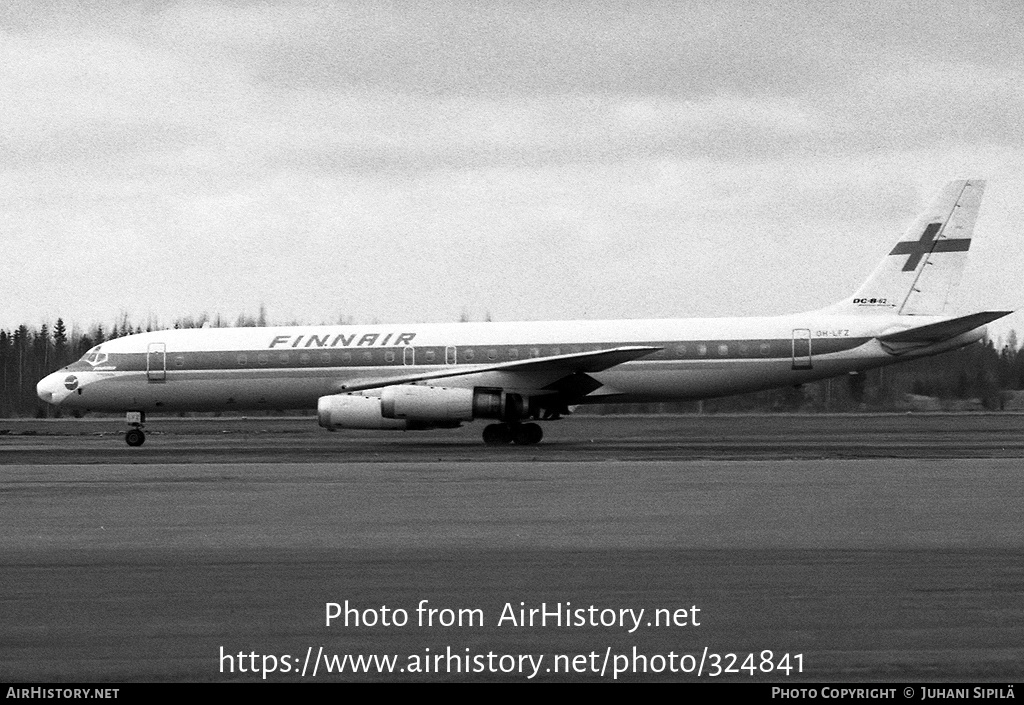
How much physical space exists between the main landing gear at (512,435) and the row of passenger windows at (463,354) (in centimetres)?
225

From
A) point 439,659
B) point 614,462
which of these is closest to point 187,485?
point 614,462

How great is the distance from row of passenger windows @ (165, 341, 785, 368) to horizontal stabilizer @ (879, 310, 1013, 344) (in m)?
3.48

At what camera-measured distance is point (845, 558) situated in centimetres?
994

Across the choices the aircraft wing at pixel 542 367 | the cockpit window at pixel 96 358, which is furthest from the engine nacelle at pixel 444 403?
the cockpit window at pixel 96 358

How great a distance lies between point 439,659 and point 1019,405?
5160 cm

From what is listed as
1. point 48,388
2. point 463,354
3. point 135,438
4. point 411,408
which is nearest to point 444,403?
point 411,408

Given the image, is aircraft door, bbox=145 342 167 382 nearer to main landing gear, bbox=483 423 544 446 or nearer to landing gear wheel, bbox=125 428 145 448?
landing gear wheel, bbox=125 428 145 448

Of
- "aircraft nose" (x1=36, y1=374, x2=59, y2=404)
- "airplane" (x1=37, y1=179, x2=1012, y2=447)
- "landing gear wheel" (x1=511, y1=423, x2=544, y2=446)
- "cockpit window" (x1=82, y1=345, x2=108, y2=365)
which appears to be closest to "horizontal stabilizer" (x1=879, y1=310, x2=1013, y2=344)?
"airplane" (x1=37, y1=179, x2=1012, y2=447)

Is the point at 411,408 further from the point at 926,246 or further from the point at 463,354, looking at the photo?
the point at 926,246

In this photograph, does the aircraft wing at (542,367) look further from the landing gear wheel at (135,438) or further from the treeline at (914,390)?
the treeline at (914,390)

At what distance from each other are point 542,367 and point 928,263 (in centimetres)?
1126

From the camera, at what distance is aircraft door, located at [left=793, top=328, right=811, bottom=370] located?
30.9m

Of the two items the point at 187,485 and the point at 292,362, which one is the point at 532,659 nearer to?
the point at 187,485
